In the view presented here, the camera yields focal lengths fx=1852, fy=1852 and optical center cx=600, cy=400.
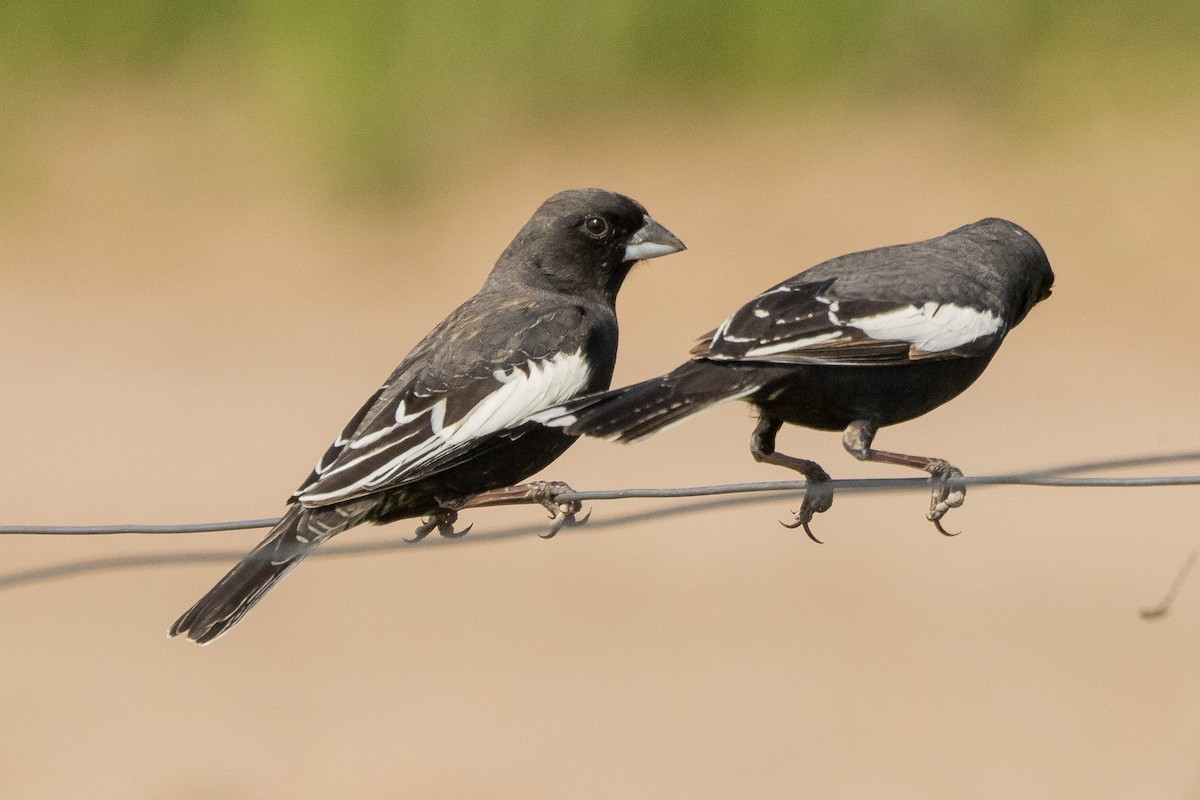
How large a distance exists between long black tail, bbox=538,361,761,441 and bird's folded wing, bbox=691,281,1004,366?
0.23ft

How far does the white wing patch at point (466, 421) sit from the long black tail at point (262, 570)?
14 cm

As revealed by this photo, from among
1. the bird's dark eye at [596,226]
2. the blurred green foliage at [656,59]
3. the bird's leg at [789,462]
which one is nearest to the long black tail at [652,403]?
the bird's leg at [789,462]

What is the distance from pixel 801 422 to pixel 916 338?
1.63 feet

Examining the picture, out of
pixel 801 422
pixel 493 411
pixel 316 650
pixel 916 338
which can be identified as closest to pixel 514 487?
pixel 493 411

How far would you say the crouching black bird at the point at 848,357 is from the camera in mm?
5422

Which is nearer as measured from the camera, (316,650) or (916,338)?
(916,338)

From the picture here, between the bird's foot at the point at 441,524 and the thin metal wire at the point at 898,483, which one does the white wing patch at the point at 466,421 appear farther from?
the thin metal wire at the point at 898,483

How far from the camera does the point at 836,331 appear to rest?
5492 mm

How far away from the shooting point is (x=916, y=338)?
5559 mm

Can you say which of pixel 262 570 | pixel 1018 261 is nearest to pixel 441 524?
pixel 262 570

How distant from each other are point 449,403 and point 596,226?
122 centimetres

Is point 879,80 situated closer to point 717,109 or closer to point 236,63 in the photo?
point 717,109

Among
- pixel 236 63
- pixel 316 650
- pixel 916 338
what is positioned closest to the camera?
pixel 916 338

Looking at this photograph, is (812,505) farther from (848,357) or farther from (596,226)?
(596,226)
